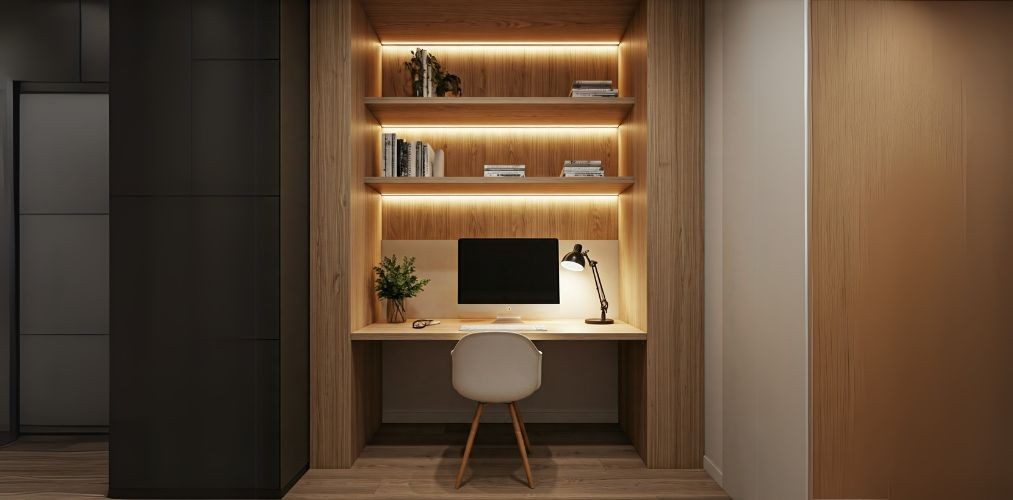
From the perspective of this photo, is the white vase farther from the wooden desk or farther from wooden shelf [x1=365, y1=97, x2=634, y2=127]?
the wooden desk

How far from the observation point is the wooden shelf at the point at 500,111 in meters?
3.00

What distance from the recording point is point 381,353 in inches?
140

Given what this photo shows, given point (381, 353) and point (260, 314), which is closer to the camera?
point (260, 314)

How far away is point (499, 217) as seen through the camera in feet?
11.7

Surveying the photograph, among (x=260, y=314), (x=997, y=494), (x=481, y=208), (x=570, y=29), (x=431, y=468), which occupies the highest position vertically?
(x=570, y=29)

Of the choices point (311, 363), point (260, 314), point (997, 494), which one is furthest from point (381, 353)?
point (997, 494)

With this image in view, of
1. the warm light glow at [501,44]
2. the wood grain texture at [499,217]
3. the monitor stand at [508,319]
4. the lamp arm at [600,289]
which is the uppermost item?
the warm light glow at [501,44]

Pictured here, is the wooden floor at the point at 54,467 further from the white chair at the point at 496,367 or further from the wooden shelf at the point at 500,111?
the wooden shelf at the point at 500,111

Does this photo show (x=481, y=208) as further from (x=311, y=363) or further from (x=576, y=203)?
(x=311, y=363)

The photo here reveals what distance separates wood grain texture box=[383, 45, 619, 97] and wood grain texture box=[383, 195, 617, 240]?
71 centimetres

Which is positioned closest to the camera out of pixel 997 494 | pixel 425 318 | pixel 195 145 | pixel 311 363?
pixel 997 494

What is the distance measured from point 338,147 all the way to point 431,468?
5.71ft

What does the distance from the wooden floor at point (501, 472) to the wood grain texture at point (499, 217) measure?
1.26 metres

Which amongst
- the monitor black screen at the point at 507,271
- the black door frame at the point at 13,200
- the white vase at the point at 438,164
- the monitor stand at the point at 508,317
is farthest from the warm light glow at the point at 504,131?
the black door frame at the point at 13,200
